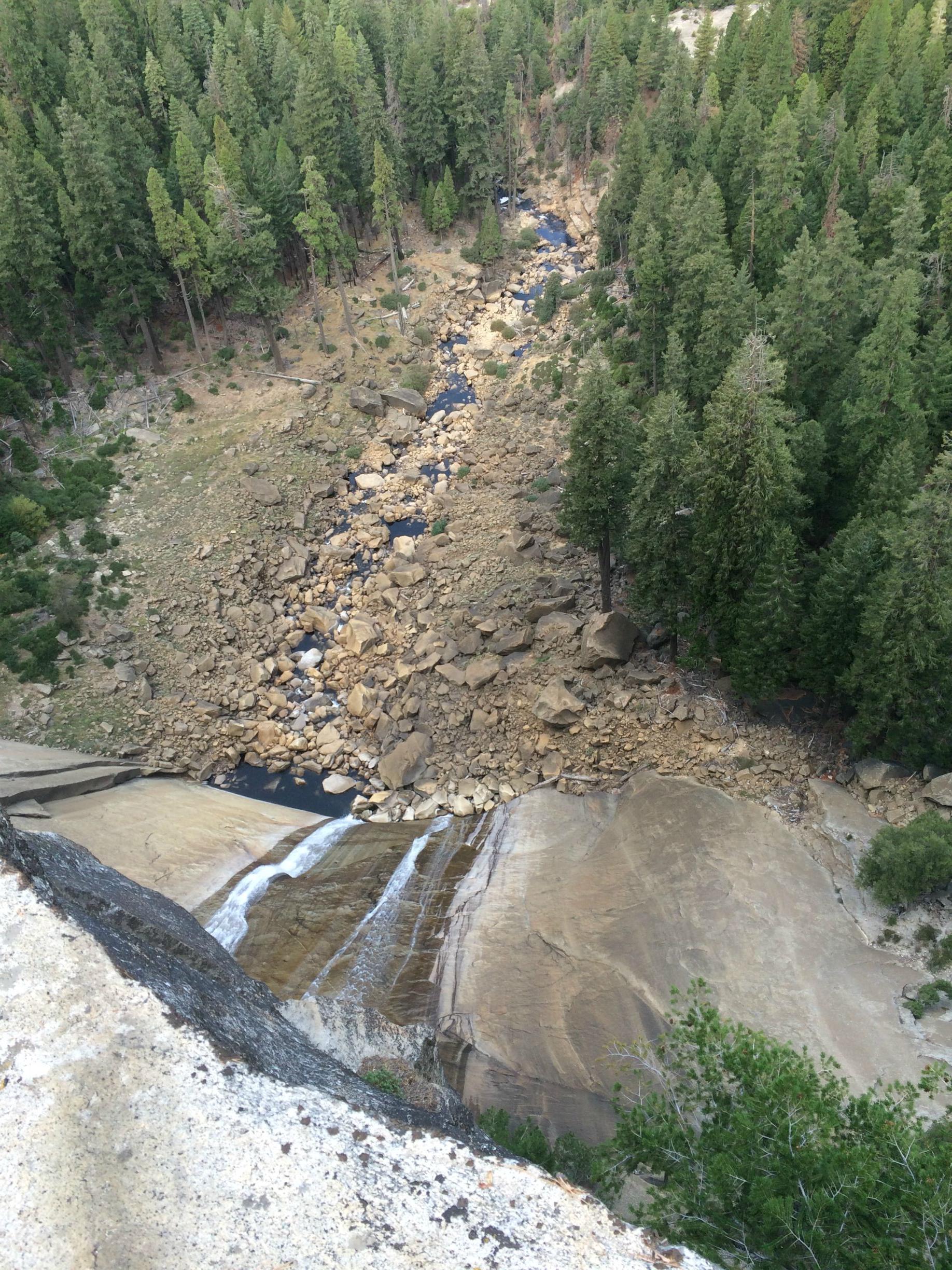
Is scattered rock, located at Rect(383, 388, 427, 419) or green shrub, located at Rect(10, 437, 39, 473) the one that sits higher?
green shrub, located at Rect(10, 437, 39, 473)

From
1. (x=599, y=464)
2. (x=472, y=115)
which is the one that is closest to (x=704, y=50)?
(x=472, y=115)

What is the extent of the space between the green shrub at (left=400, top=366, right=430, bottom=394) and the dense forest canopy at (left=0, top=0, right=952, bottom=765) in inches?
285

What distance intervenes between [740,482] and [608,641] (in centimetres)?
714

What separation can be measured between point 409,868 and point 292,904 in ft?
11.9

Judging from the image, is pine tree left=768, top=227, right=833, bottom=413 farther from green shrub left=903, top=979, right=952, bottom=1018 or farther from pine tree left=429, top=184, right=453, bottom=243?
pine tree left=429, top=184, right=453, bottom=243

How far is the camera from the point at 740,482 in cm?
2219

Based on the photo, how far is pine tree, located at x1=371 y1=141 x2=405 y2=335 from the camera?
158 ft

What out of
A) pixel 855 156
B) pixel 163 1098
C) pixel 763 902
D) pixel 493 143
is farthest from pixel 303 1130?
pixel 493 143

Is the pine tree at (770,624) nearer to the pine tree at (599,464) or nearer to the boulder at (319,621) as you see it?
the pine tree at (599,464)

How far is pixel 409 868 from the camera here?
24.0 m

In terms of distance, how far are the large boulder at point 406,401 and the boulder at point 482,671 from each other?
21.2 m

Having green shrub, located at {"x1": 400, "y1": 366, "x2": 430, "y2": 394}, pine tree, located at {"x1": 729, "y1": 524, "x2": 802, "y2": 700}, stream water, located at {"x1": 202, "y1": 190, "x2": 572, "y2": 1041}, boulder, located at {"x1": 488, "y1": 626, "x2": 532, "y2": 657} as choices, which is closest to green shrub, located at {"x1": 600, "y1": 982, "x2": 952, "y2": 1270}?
stream water, located at {"x1": 202, "y1": 190, "x2": 572, "y2": 1041}

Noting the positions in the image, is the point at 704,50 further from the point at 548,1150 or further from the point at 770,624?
the point at 548,1150

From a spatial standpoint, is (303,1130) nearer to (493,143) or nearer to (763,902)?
(763,902)
